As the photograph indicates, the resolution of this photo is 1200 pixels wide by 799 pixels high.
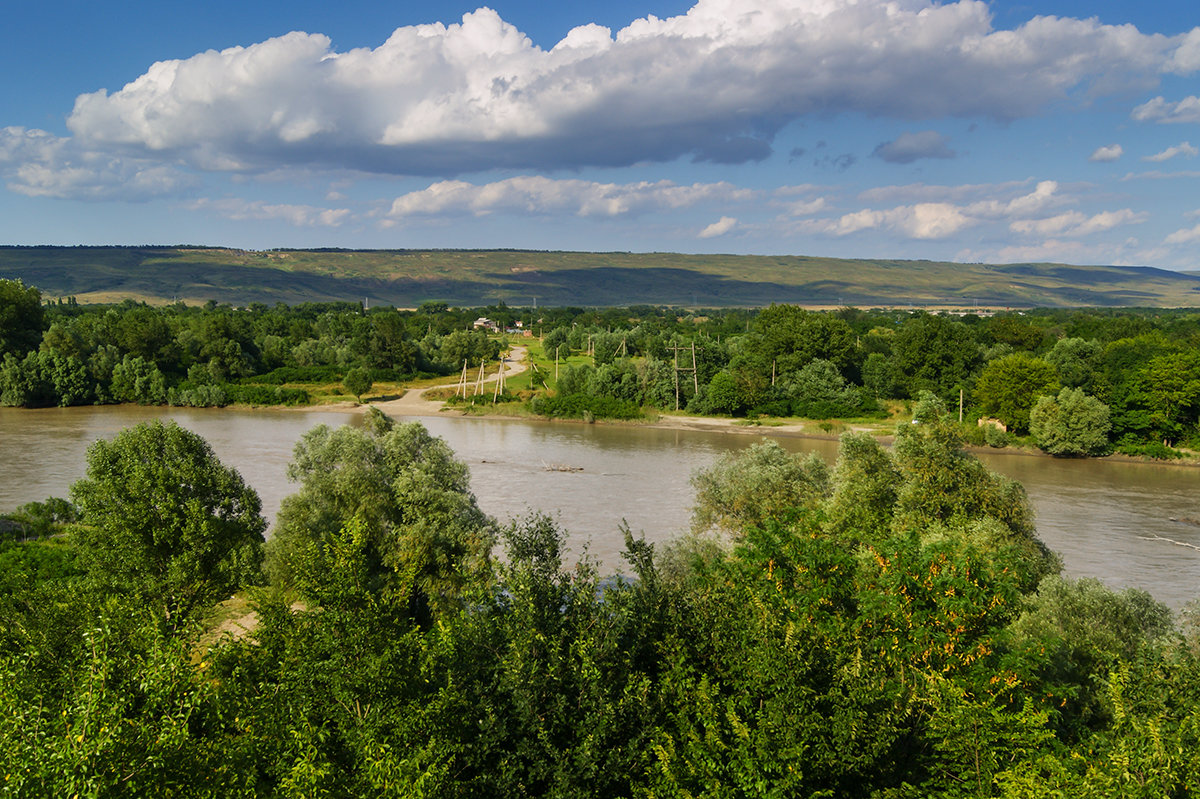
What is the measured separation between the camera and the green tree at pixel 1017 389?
4922 centimetres

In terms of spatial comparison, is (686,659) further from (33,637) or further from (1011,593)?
(33,637)

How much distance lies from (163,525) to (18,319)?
64.1 metres

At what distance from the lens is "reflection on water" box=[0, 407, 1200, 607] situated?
27.1m

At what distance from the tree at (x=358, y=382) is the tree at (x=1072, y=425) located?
154 ft

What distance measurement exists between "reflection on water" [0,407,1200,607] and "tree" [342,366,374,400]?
5.72 meters

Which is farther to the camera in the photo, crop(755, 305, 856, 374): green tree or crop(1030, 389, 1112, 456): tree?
crop(755, 305, 856, 374): green tree

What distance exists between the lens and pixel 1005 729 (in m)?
8.45

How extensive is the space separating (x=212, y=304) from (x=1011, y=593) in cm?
13110

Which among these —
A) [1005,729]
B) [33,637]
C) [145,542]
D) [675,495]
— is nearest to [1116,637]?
[1005,729]

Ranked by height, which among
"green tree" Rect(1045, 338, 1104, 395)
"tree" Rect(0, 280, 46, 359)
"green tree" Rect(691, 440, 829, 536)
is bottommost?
"green tree" Rect(691, 440, 829, 536)

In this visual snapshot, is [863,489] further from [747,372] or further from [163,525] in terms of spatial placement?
[747,372]

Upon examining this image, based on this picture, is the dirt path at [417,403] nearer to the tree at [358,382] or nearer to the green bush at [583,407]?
the tree at [358,382]

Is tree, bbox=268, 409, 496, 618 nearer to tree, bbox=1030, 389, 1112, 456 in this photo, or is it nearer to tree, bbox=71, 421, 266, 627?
tree, bbox=71, 421, 266, 627

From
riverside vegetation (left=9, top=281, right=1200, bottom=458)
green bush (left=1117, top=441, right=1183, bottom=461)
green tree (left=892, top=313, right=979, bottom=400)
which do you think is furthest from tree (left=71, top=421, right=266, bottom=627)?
green tree (left=892, top=313, right=979, bottom=400)
